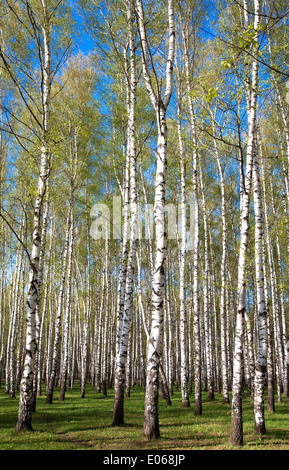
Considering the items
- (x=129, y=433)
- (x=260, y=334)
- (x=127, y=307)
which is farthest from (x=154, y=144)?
(x=129, y=433)

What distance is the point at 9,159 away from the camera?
16.4m

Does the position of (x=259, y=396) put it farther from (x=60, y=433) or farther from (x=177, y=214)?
(x=177, y=214)

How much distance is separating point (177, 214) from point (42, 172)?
11374 mm

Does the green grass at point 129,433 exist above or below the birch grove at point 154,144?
below

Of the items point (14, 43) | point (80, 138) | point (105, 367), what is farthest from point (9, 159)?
point (105, 367)

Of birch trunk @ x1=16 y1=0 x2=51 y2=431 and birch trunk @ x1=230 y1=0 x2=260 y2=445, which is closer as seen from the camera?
birch trunk @ x1=230 y1=0 x2=260 y2=445

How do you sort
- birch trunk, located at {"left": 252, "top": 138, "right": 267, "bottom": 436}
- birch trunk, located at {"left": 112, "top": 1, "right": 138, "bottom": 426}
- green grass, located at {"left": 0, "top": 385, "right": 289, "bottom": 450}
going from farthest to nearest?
birch trunk, located at {"left": 112, "top": 1, "right": 138, "bottom": 426} < birch trunk, located at {"left": 252, "top": 138, "right": 267, "bottom": 436} < green grass, located at {"left": 0, "top": 385, "right": 289, "bottom": 450}

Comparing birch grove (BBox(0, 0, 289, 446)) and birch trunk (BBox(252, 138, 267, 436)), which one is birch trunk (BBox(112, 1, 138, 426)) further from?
birch trunk (BBox(252, 138, 267, 436))

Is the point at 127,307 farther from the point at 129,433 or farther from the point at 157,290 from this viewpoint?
the point at 129,433

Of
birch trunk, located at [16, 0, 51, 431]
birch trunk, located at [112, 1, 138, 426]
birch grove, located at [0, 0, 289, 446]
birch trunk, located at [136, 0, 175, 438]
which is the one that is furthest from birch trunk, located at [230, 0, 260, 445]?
birch trunk, located at [16, 0, 51, 431]

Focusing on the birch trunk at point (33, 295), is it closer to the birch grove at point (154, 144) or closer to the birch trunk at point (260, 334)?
the birch grove at point (154, 144)

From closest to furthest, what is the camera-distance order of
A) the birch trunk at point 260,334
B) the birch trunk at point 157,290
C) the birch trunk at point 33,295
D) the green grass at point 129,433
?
the green grass at point 129,433 < the birch trunk at point 157,290 < the birch trunk at point 260,334 < the birch trunk at point 33,295

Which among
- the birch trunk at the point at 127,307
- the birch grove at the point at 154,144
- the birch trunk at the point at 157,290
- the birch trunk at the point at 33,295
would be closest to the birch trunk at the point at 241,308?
the birch grove at the point at 154,144
